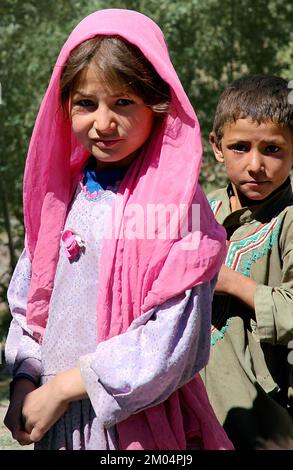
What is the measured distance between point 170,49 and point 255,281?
3616 mm

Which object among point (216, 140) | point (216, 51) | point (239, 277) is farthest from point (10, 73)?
point (239, 277)

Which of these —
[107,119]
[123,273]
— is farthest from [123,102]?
[123,273]

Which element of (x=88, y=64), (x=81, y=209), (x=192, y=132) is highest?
(x=88, y=64)

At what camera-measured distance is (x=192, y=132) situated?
237cm

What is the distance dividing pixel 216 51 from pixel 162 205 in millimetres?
4463

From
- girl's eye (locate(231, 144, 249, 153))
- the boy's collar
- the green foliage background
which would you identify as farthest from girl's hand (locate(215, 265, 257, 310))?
the green foliage background

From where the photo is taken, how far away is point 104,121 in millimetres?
2361

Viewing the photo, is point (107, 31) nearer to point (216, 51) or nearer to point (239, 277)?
point (239, 277)

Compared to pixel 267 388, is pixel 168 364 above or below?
above

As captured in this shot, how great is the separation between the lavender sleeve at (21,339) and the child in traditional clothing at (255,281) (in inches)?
26.9

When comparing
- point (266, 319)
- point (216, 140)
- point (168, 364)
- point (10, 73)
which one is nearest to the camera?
point (168, 364)

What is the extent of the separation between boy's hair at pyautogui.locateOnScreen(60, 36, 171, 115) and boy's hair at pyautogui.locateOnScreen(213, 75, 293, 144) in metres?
0.84

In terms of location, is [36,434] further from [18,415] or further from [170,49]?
[170,49]

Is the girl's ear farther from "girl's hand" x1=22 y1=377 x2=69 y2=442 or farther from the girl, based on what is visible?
"girl's hand" x1=22 y1=377 x2=69 y2=442
